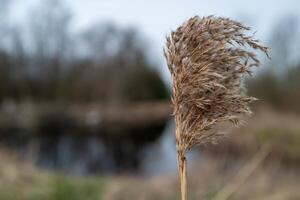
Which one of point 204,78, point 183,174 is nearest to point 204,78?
point 204,78

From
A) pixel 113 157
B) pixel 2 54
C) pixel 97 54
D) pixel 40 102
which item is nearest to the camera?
pixel 113 157

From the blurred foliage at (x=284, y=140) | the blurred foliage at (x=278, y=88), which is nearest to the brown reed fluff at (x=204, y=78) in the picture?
the blurred foliage at (x=284, y=140)

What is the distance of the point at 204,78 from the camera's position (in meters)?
1.00

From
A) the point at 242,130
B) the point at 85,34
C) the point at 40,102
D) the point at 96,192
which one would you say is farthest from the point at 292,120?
the point at 85,34

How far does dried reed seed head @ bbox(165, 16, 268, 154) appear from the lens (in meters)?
0.98

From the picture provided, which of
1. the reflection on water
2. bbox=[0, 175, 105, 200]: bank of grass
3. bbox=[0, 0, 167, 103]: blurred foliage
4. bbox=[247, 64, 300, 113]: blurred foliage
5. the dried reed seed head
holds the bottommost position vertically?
the dried reed seed head

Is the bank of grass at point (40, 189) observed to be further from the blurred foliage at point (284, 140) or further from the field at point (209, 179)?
the blurred foliage at point (284, 140)

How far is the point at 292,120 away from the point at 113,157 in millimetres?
7284

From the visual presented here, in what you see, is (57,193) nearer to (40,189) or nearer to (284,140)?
(40,189)

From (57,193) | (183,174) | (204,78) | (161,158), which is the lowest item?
(183,174)

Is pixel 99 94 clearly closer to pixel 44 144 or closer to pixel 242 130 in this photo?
pixel 44 144

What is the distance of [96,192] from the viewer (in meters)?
5.91

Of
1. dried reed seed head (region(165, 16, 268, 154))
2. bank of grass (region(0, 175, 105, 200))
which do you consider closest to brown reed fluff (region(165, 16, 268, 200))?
dried reed seed head (region(165, 16, 268, 154))

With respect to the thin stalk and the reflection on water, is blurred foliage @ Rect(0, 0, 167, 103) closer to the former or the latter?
the reflection on water
